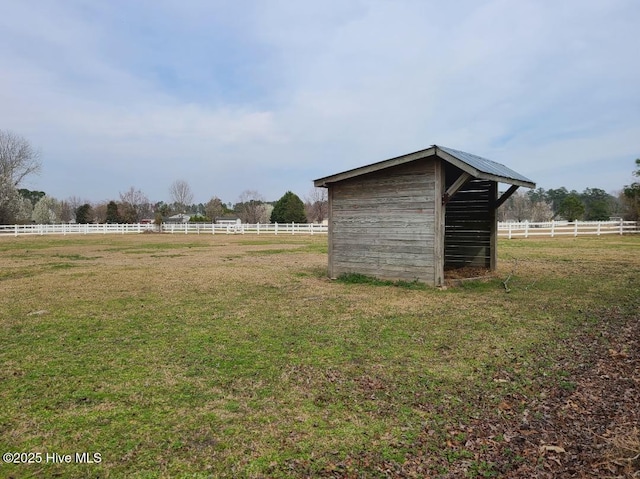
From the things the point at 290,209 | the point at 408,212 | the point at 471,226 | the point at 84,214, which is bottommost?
the point at 471,226

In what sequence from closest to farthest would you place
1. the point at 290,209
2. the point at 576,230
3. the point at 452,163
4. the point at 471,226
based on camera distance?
the point at 452,163, the point at 471,226, the point at 576,230, the point at 290,209

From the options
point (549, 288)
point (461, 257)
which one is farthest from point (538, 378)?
point (461, 257)

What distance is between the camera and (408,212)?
9.91 metres

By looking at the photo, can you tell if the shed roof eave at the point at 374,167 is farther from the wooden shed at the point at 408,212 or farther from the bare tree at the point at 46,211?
the bare tree at the point at 46,211

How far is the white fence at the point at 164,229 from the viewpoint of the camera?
136 ft

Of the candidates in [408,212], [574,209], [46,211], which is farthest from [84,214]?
[574,209]

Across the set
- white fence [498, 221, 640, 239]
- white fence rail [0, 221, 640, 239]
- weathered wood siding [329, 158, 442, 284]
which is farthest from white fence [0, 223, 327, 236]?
weathered wood siding [329, 158, 442, 284]

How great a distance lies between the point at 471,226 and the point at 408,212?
11.8 feet

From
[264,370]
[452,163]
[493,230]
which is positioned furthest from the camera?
[493,230]

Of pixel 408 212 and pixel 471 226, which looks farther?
pixel 471 226

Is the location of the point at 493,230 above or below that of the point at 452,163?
below

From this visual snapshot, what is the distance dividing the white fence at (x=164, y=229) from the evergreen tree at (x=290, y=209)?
10394 mm

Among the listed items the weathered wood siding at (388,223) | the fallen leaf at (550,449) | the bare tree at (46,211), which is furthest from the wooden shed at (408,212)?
the bare tree at (46,211)

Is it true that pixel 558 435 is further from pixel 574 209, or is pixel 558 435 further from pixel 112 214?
pixel 112 214
